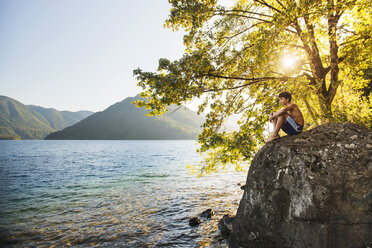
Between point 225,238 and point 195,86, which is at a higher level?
point 195,86

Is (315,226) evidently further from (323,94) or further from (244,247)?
(323,94)

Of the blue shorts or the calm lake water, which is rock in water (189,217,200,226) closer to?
the calm lake water

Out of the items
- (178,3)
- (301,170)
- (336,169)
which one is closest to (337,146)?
(336,169)

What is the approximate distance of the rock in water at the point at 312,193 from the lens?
6059 mm

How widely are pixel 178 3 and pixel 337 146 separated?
10.0m

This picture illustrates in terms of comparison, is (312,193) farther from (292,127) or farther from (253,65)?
(253,65)

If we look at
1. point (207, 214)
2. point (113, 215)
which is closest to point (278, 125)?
point (207, 214)

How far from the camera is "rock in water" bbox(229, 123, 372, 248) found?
6.06 meters

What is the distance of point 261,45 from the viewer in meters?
9.66

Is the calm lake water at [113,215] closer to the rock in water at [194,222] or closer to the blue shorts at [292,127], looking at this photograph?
the rock in water at [194,222]

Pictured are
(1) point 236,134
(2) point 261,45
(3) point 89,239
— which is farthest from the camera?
(3) point 89,239

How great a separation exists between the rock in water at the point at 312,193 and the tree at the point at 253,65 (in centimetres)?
267

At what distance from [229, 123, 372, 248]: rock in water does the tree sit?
8.75 feet

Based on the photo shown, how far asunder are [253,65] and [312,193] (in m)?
7.26
